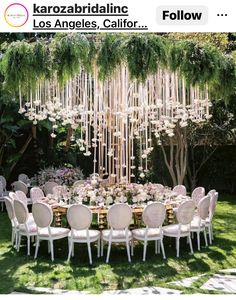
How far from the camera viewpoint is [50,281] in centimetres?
539

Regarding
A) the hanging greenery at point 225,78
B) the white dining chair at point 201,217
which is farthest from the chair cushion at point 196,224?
the hanging greenery at point 225,78

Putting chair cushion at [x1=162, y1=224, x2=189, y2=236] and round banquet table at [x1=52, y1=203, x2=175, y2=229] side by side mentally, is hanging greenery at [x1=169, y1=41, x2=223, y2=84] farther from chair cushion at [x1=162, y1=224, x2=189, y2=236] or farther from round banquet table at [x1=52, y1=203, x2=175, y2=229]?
chair cushion at [x1=162, y1=224, x2=189, y2=236]

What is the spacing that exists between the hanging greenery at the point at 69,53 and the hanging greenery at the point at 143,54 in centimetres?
64

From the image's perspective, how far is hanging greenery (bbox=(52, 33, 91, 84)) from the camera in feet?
20.2

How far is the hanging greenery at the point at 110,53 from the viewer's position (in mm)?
6207

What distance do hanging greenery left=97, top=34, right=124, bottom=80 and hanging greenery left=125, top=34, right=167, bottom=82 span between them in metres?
0.18

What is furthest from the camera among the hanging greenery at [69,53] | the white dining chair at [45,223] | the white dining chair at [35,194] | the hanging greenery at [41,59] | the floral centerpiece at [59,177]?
the floral centerpiece at [59,177]

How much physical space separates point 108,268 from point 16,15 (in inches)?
136

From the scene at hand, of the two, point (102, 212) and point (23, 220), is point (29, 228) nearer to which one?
point (23, 220)

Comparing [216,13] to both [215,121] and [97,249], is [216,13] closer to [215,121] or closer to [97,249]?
[97,249]

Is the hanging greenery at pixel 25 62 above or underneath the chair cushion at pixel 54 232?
above

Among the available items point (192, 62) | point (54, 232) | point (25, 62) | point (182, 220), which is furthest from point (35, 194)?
point (192, 62)

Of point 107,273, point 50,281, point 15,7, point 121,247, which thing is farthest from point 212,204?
point 15,7

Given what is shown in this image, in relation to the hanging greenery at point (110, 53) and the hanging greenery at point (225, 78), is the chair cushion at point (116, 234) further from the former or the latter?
the hanging greenery at point (225, 78)
